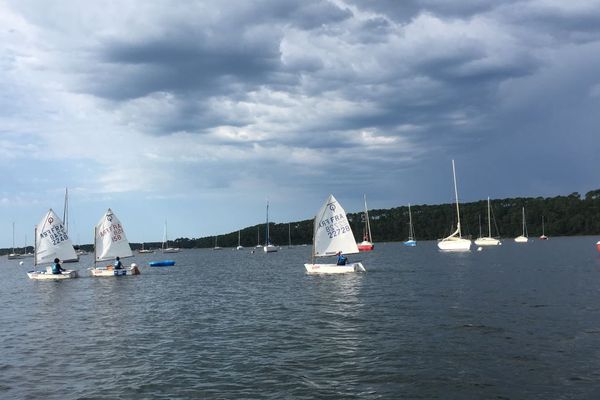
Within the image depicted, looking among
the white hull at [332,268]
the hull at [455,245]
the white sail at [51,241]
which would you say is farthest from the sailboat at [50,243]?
the hull at [455,245]

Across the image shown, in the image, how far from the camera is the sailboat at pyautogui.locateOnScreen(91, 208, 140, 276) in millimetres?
73631

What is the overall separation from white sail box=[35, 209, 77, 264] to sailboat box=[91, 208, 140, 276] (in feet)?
13.8

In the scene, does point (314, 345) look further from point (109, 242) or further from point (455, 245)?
point (455, 245)

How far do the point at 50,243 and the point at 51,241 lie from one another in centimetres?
31

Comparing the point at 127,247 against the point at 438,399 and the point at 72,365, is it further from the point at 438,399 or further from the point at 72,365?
the point at 438,399

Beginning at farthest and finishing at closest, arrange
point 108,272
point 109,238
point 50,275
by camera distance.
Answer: point 108,272 < point 109,238 < point 50,275

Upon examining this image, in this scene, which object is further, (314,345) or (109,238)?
(109,238)

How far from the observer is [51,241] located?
227 ft

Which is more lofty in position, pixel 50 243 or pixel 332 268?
pixel 50 243

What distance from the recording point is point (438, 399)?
18.0m

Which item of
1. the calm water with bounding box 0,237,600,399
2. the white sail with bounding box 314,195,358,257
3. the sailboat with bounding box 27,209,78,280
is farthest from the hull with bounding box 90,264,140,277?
the white sail with bounding box 314,195,358,257

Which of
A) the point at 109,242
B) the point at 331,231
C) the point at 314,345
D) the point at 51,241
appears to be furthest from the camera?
the point at 109,242

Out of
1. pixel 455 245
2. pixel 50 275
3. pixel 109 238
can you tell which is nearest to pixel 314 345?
pixel 50 275

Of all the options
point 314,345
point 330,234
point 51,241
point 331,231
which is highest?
point 51,241
